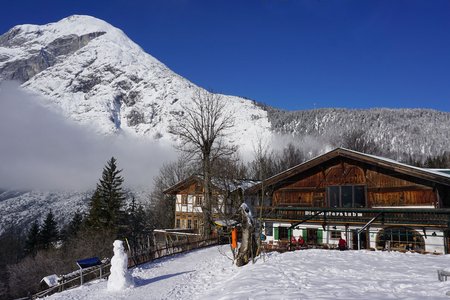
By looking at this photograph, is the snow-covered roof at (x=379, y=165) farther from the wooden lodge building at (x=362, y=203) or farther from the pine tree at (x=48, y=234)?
the pine tree at (x=48, y=234)

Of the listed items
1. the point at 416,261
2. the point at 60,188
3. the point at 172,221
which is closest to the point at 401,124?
the point at 172,221

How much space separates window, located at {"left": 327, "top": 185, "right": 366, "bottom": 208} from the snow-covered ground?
8307mm

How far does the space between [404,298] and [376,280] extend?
103 inches

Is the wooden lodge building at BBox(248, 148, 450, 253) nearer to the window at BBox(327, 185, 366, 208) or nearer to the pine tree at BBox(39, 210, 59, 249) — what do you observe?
the window at BBox(327, 185, 366, 208)

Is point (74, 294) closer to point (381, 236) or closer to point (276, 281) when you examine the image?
point (276, 281)

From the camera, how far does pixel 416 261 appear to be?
639 inches

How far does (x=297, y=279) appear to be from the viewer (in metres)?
13.5

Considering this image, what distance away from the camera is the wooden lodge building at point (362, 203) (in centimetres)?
2264

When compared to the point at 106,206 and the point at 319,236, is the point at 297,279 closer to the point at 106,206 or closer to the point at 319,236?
the point at 319,236

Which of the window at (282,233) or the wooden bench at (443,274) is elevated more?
the wooden bench at (443,274)

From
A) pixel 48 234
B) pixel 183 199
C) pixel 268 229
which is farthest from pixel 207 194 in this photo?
pixel 48 234

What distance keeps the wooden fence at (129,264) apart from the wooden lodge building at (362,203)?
6412 mm

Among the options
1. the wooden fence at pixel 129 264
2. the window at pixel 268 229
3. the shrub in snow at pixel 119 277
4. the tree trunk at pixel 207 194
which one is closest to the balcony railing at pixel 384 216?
the window at pixel 268 229

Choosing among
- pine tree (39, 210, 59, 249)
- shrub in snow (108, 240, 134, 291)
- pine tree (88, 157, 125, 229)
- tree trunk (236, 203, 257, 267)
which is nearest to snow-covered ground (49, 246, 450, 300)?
shrub in snow (108, 240, 134, 291)
